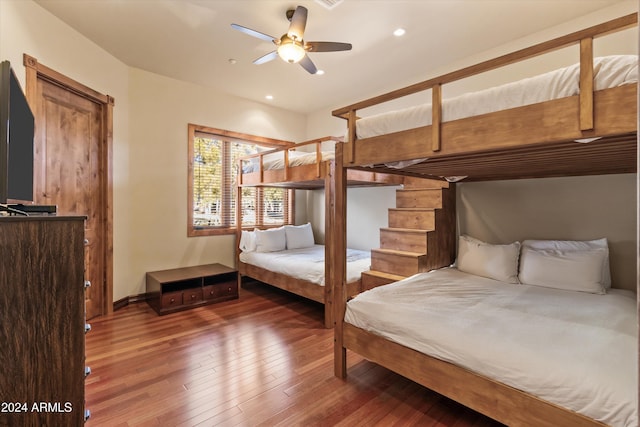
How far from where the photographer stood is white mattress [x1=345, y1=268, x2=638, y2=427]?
121 cm

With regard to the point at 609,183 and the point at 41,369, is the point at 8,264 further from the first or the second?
the point at 609,183

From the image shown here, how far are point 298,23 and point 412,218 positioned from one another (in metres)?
2.14

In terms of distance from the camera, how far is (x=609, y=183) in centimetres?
261

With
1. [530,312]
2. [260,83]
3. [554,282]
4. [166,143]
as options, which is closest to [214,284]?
[166,143]

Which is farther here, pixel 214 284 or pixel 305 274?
pixel 214 284

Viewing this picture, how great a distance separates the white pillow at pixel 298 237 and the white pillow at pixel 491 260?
7.79 ft

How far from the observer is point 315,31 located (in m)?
2.82

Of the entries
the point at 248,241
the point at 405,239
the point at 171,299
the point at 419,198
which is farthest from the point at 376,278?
the point at 171,299

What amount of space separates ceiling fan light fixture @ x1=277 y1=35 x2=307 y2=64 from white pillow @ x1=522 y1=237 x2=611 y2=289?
8.67ft

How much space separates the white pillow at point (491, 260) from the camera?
2.64m

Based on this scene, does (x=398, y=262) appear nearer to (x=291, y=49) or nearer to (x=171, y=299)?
(x=291, y=49)

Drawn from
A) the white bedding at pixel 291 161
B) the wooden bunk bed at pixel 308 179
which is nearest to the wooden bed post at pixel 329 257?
the wooden bunk bed at pixel 308 179

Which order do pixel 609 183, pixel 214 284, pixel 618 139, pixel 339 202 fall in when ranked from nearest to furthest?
pixel 618 139
pixel 339 202
pixel 609 183
pixel 214 284

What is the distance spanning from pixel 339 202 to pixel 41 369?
5.68 ft
